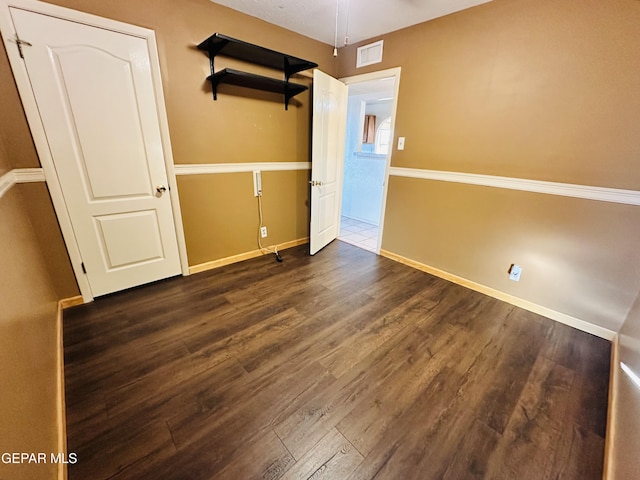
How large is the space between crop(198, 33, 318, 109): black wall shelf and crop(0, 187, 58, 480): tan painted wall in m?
1.67

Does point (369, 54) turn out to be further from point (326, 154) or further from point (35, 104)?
point (35, 104)

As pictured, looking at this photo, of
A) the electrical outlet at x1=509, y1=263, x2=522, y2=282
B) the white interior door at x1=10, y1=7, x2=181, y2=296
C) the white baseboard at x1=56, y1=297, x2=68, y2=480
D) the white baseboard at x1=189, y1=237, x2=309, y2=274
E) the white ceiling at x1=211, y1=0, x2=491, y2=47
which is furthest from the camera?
the white baseboard at x1=189, y1=237, x2=309, y2=274

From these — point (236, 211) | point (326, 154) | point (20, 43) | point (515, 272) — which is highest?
point (20, 43)

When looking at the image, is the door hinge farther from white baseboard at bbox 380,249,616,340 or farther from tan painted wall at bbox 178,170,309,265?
white baseboard at bbox 380,249,616,340

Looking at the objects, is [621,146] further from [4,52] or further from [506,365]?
[4,52]

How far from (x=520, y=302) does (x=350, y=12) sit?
9.57 feet

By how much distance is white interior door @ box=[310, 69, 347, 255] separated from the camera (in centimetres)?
280

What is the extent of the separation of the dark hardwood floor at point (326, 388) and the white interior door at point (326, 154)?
3.68 ft

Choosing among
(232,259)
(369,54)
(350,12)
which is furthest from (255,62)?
(232,259)

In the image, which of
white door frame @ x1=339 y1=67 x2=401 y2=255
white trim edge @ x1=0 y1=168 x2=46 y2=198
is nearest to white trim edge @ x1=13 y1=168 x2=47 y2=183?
white trim edge @ x1=0 y1=168 x2=46 y2=198

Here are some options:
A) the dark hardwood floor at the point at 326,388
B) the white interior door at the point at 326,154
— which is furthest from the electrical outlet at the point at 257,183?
the dark hardwood floor at the point at 326,388

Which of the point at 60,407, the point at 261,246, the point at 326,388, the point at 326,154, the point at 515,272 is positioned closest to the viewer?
the point at 60,407

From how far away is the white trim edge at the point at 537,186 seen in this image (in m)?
1.79

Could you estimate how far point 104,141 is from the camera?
2.00 metres
